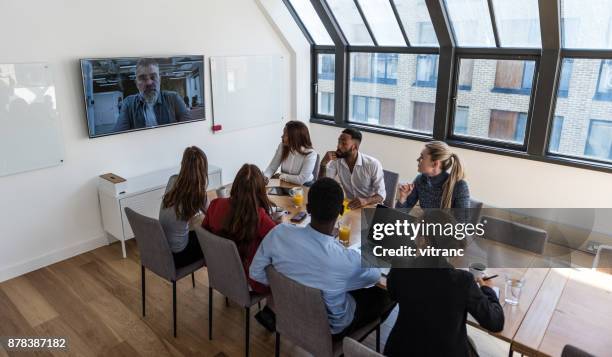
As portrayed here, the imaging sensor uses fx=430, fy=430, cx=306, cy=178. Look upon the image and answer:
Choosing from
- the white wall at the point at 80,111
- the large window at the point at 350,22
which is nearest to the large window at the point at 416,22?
the large window at the point at 350,22

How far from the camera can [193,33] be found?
4.86 m

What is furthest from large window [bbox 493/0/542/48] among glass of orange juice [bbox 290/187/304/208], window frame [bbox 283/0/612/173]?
glass of orange juice [bbox 290/187/304/208]

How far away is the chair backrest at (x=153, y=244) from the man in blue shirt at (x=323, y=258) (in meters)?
0.81

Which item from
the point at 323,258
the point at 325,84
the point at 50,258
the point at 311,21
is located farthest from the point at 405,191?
the point at 311,21

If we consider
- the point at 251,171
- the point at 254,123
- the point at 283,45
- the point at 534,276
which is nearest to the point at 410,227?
the point at 534,276

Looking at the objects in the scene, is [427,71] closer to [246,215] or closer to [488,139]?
[488,139]

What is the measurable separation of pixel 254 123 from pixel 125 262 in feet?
8.30

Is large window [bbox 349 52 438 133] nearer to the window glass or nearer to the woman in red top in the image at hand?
the window glass

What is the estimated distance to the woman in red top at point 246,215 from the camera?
256 cm

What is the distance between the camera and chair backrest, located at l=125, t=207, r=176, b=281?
2762 mm

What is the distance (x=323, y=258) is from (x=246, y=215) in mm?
664

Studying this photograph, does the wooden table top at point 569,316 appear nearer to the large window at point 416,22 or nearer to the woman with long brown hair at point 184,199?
the woman with long brown hair at point 184,199

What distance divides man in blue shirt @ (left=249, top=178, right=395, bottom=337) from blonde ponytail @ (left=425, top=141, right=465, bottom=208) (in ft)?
3.26

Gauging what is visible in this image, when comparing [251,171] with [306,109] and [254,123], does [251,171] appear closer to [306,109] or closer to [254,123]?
[254,123]
